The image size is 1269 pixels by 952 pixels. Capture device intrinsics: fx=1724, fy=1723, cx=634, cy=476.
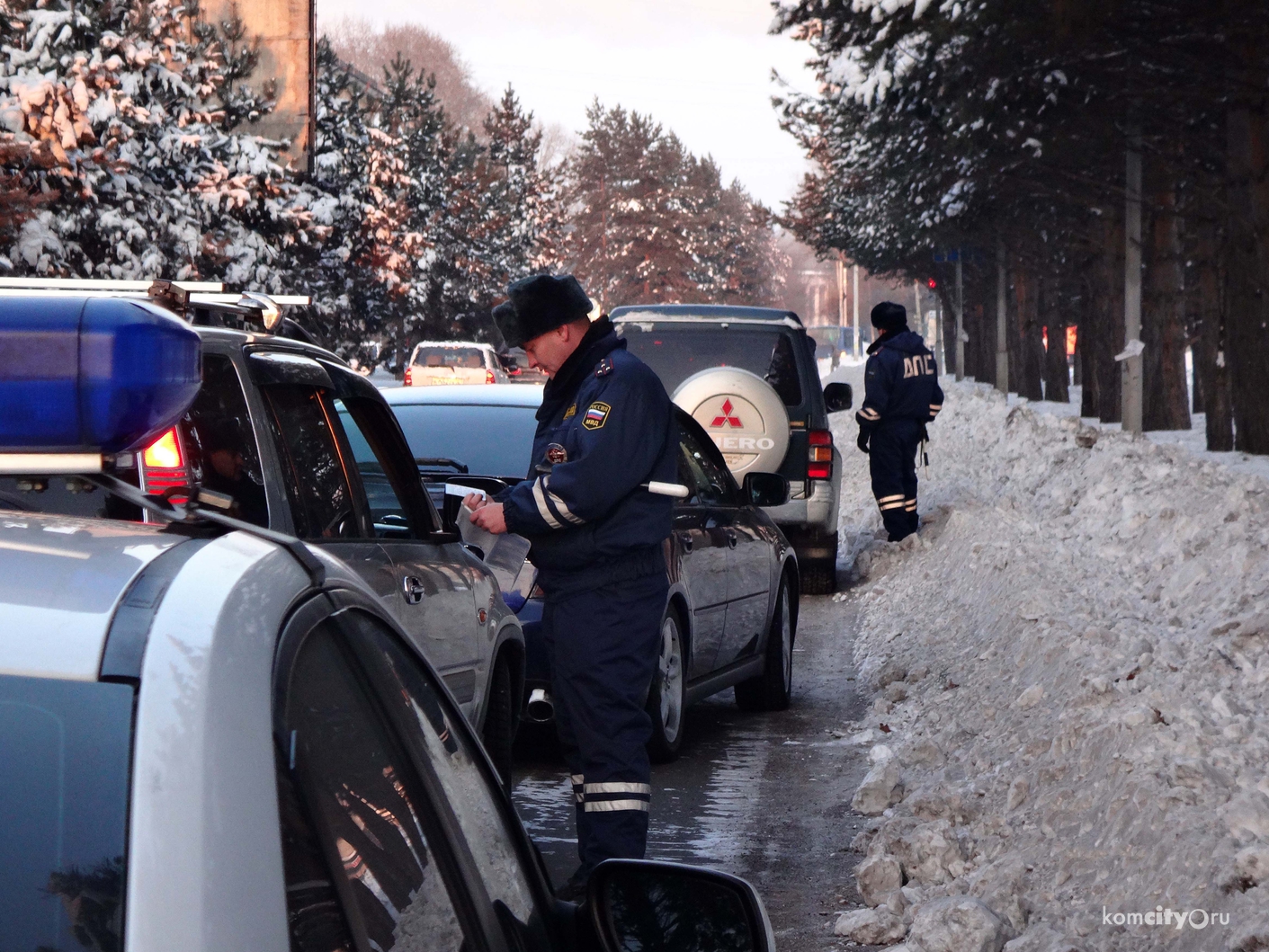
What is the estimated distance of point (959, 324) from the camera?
55406 mm

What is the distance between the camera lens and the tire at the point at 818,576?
13703 mm

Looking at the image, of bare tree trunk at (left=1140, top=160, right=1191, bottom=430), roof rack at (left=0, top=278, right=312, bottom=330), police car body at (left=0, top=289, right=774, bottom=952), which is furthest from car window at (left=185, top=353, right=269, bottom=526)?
bare tree trunk at (left=1140, top=160, right=1191, bottom=430)

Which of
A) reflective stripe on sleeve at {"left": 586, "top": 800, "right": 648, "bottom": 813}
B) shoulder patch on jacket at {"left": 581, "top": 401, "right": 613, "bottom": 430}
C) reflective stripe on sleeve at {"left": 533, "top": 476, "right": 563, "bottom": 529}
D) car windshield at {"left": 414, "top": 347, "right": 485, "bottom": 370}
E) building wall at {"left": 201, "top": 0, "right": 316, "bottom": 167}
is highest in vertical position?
building wall at {"left": 201, "top": 0, "right": 316, "bottom": 167}

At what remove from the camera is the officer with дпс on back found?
520 cm

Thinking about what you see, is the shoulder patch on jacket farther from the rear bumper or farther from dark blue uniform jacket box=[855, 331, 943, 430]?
dark blue uniform jacket box=[855, 331, 943, 430]

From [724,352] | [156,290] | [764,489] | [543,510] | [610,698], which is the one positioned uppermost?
[724,352]

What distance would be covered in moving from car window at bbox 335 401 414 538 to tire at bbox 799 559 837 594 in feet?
23.9

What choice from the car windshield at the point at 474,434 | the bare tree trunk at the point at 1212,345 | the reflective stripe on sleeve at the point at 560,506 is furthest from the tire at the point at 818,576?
the reflective stripe on sleeve at the point at 560,506

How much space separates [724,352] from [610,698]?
826 centimetres

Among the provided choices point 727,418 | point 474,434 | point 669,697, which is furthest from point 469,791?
point 727,418

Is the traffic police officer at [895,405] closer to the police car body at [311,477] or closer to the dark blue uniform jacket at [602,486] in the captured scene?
the police car body at [311,477]

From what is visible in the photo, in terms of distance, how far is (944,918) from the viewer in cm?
487

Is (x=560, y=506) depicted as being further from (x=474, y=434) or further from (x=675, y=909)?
(x=474, y=434)

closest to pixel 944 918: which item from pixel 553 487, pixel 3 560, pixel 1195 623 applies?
pixel 553 487
